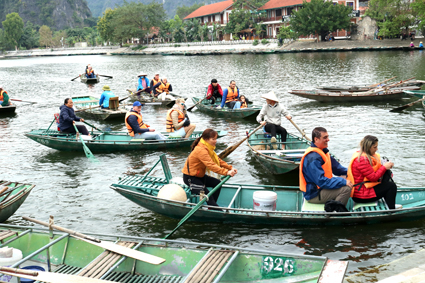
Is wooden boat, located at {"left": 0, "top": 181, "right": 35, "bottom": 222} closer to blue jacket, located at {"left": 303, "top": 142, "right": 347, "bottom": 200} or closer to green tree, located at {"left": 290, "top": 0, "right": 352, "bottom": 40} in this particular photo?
blue jacket, located at {"left": 303, "top": 142, "right": 347, "bottom": 200}

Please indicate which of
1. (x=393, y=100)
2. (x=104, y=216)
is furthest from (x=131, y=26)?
(x=104, y=216)

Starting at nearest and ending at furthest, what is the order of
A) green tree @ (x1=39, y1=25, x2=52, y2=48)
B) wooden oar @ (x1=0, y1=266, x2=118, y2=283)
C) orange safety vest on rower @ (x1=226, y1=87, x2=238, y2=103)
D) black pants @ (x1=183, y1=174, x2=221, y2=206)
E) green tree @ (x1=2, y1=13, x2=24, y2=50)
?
wooden oar @ (x1=0, y1=266, x2=118, y2=283), black pants @ (x1=183, y1=174, x2=221, y2=206), orange safety vest on rower @ (x1=226, y1=87, x2=238, y2=103), green tree @ (x1=2, y1=13, x2=24, y2=50), green tree @ (x1=39, y1=25, x2=52, y2=48)

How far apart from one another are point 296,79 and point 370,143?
30505mm

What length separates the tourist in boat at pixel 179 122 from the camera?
1530cm

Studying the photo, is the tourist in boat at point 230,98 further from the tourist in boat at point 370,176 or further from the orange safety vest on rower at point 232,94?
the tourist in boat at point 370,176

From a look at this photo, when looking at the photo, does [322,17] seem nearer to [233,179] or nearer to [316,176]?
[233,179]

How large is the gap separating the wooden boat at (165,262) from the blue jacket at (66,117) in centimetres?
828

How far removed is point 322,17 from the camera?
2886 inches

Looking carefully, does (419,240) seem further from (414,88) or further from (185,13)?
(185,13)

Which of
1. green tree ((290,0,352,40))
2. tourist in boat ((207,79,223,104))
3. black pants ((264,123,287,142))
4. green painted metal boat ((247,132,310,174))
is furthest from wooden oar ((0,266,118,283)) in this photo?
green tree ((290,0,352,40))

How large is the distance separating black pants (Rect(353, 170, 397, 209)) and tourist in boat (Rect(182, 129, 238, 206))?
9.27ft

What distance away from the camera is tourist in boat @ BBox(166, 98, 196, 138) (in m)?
15.3

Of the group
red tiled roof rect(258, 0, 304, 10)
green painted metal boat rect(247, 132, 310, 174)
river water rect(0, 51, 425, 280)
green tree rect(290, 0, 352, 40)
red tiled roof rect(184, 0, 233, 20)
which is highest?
red tiled roof rect(184, 0, 233, 20)

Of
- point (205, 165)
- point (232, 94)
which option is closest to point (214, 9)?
point (232, 94)
